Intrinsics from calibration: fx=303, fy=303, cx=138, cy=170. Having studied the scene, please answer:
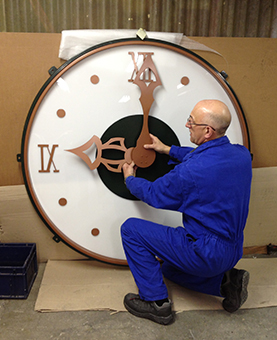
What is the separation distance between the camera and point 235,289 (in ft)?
4.41

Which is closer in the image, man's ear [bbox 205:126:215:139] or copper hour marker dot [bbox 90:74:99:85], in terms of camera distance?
man's ear [bbox 205:126:215:139]

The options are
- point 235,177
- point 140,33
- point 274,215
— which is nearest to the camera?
point 235,177

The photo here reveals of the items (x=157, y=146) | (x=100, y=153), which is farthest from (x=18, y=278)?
(x=157, y=146)

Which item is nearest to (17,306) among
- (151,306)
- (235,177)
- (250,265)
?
(151,306)

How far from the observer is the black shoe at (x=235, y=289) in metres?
1.33

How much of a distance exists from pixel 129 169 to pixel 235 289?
0.72 metres

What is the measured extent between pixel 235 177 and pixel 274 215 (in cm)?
82

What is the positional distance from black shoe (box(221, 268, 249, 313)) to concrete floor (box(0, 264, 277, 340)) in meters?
0.05

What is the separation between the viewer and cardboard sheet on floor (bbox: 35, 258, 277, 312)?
1.40 meters

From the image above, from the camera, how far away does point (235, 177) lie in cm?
121

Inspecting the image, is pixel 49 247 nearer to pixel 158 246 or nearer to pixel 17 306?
pixel 17 306

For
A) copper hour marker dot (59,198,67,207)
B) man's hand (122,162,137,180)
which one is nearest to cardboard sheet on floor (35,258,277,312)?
copper hour marker dot (59,198,67,207)

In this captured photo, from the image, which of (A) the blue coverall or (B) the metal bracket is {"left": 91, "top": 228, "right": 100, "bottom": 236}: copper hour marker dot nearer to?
(A) the blue coverall

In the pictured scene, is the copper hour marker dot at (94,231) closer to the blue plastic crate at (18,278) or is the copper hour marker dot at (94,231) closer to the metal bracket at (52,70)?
the blue plastic crate at (18,278)
